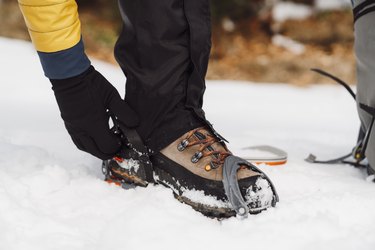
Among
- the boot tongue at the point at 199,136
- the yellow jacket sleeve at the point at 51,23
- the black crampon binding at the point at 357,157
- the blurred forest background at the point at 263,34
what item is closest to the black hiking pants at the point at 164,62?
the boot tongue at the point at 199,136

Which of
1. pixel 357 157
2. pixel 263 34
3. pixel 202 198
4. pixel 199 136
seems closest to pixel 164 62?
pixel 199 136

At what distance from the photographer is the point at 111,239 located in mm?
1044

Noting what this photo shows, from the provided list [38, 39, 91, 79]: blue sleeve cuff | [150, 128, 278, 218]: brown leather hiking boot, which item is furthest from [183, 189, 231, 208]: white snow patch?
[38, 39, 91, 79]: blue sleeve cuff

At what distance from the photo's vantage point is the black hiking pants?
3.96ft

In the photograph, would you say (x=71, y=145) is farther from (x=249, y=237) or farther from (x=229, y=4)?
(x=229, y=4)

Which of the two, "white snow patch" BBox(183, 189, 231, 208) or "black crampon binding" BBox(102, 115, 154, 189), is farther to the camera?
"black crampon binding" BBox(102, 115, 154, 189)

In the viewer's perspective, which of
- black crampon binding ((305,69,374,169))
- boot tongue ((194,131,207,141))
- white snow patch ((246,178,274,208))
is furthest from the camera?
black crampon binding ((305,69,374,169))

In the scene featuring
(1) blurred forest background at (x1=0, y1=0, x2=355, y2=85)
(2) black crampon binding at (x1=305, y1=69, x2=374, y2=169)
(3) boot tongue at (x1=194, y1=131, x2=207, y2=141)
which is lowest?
(1) blurred forest background at (x1=0, y1=0, x2=355, y2=85)

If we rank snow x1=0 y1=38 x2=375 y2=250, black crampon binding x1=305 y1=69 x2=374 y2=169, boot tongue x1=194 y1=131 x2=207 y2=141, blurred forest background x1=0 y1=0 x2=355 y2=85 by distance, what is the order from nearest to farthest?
1. snow x1=0 y1=38 x2=375 y2=250
2. boot tongue x1=194 y1=131 x2=207 y2=141
3. black crampon binding x1=305 y1=69 x2=374 y2=169
4. blurred forest background x1=0 y1=0 x2=355 y2=85

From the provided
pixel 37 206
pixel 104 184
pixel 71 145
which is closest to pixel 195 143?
pixel 104 184

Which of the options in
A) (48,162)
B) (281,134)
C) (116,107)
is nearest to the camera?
(116,107)

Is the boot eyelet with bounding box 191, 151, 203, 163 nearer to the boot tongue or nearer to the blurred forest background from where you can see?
the boot tongue

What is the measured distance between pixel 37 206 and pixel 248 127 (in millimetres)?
1332

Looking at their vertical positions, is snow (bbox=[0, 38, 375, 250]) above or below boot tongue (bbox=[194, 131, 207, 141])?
below
